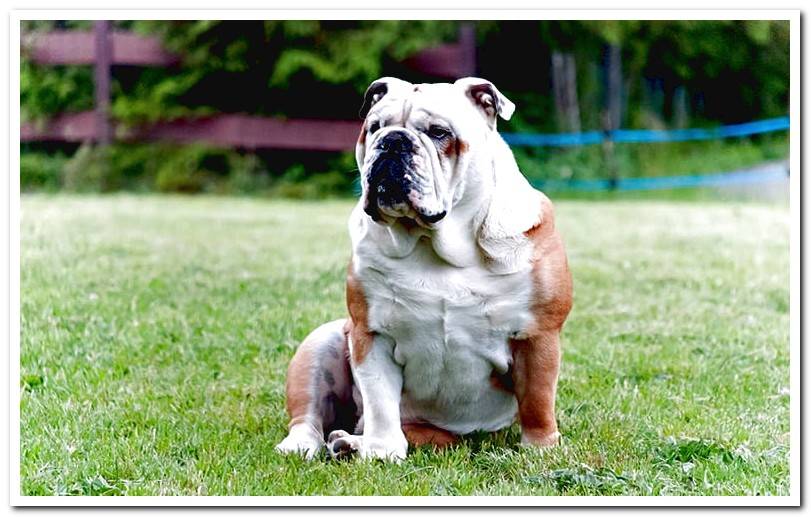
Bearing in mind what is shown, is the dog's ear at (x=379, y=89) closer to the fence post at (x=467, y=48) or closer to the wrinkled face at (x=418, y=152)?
the wrinkled face at (x=418, y=152)

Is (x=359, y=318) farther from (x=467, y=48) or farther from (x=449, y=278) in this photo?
(x=467, y=48)

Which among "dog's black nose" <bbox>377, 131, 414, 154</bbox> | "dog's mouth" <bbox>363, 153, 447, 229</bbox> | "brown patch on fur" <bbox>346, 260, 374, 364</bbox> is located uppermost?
"dog's black nose" <bbox>377, 131, 414, 154</bbox>

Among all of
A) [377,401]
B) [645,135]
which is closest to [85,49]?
[645,135]

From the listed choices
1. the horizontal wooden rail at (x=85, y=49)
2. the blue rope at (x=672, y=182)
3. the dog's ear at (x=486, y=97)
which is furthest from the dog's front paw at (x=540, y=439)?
the horizontal wooden rail at (x=85, y=49)

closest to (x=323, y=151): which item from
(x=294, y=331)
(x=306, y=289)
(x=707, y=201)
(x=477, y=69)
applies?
(x=477, y=69)

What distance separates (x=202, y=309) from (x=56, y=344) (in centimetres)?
108

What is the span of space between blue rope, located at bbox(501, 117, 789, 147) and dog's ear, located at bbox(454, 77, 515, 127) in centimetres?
1210

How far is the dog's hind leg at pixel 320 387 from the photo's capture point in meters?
3.75

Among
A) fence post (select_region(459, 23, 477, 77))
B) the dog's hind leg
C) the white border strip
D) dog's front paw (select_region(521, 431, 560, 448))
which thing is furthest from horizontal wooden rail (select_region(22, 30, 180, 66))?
dog's front paw (select_region(521, 431, 560, 448))

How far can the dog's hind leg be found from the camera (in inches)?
147

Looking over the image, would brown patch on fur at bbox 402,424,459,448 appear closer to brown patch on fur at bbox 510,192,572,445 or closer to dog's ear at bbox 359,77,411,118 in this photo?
brown patch on fur at bbox 510,192,572,445

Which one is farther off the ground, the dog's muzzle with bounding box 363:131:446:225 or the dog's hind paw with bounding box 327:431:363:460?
the dog's muzzle with bounding box 363:131:446:225

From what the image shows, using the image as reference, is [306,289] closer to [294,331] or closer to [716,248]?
[294,331]

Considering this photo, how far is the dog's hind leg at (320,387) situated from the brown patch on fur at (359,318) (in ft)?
0.94
